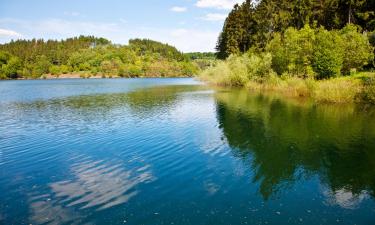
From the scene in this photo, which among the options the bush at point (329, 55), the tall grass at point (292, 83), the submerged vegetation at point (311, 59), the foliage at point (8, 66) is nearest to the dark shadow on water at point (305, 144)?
the tall grass at point (292, 83)

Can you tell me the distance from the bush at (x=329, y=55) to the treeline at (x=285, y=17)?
12489 mm

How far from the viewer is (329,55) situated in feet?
150

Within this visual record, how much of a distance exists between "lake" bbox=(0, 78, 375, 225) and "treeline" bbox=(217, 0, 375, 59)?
136 feet

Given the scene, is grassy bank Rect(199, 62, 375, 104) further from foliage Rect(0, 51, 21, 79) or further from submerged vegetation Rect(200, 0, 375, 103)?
foliage Rect(0, 51, 21, 79)

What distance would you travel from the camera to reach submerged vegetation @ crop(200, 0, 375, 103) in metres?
39.2

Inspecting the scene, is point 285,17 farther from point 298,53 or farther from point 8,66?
point 8,66

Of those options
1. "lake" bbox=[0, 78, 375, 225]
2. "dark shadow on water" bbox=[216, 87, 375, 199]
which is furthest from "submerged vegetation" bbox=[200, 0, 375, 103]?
"lake" bbox=[0, 78, 375, 225]

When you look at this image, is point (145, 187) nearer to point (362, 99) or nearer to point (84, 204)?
point (84, 204)

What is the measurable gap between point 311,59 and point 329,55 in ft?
12.0

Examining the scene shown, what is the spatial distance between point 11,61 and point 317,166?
187929 mm

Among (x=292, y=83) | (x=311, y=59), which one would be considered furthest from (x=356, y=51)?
(x=292, y=83)

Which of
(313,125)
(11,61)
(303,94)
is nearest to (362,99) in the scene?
(303,94)

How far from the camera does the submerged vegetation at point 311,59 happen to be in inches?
1542

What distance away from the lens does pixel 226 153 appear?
1845 centimetres
